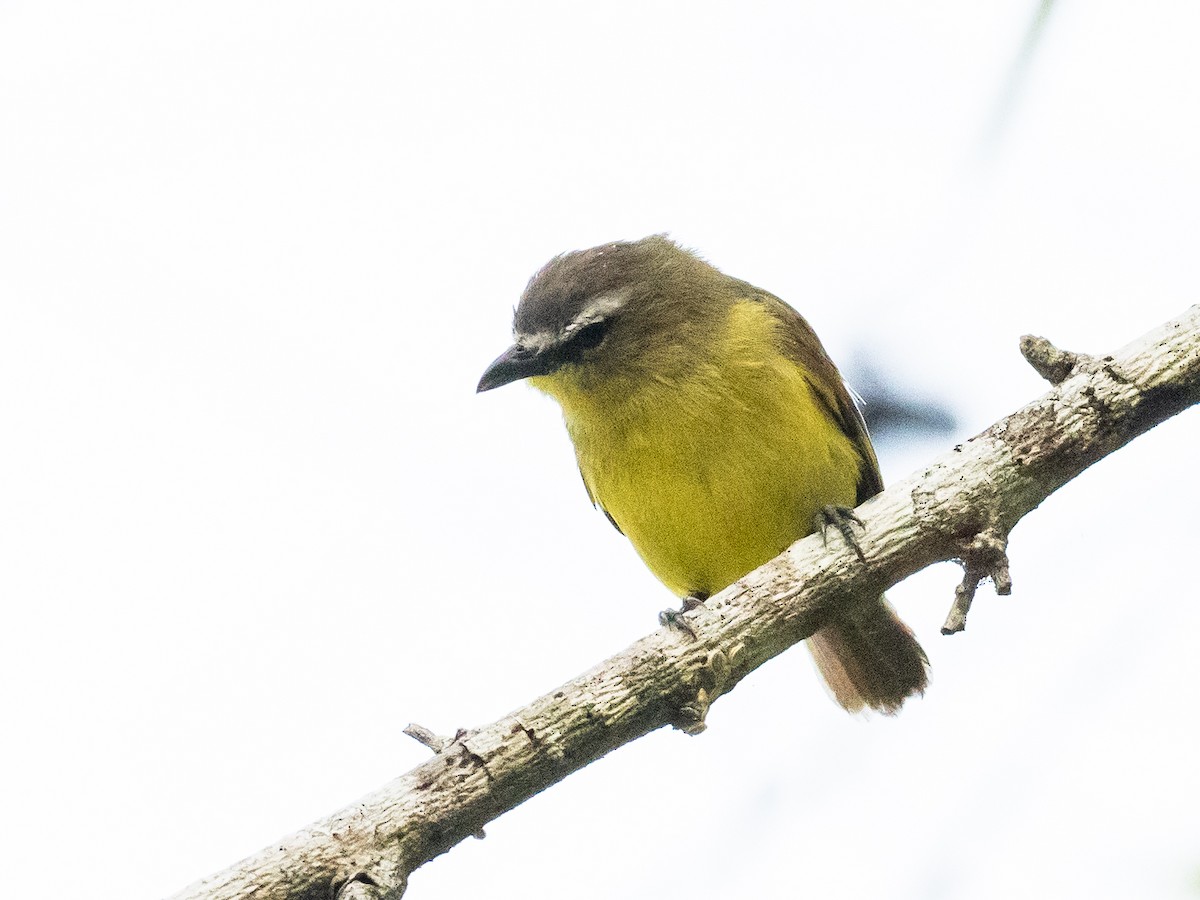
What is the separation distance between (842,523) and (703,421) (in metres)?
1.23

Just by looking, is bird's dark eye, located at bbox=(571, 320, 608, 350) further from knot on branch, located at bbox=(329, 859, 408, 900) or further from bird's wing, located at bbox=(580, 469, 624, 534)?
knot on branch, located at bbox=(329, 859, 408, 900)

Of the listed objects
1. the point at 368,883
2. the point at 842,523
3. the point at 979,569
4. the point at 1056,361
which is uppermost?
the point at 1056,361

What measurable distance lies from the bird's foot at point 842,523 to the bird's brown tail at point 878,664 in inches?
59.1

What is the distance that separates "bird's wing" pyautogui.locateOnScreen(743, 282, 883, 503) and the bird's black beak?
1.04 m

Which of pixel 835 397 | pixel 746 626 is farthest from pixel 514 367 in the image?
pixel 746 626

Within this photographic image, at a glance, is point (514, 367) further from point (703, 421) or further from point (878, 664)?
point (878, 664)

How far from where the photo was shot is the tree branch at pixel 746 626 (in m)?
3.08

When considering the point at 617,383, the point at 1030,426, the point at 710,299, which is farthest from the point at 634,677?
the point at 710,299

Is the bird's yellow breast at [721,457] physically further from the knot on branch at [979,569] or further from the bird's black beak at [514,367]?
the knot on branch at [979,569]

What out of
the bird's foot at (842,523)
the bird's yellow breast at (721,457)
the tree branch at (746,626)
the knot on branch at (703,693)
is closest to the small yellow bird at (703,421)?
the bird's yellow breast at (721,457)

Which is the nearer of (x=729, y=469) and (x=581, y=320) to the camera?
(x=729, y=469)

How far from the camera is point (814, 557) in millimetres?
3678

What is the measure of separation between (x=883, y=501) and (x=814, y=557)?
263mm

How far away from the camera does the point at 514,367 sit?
217 inches
